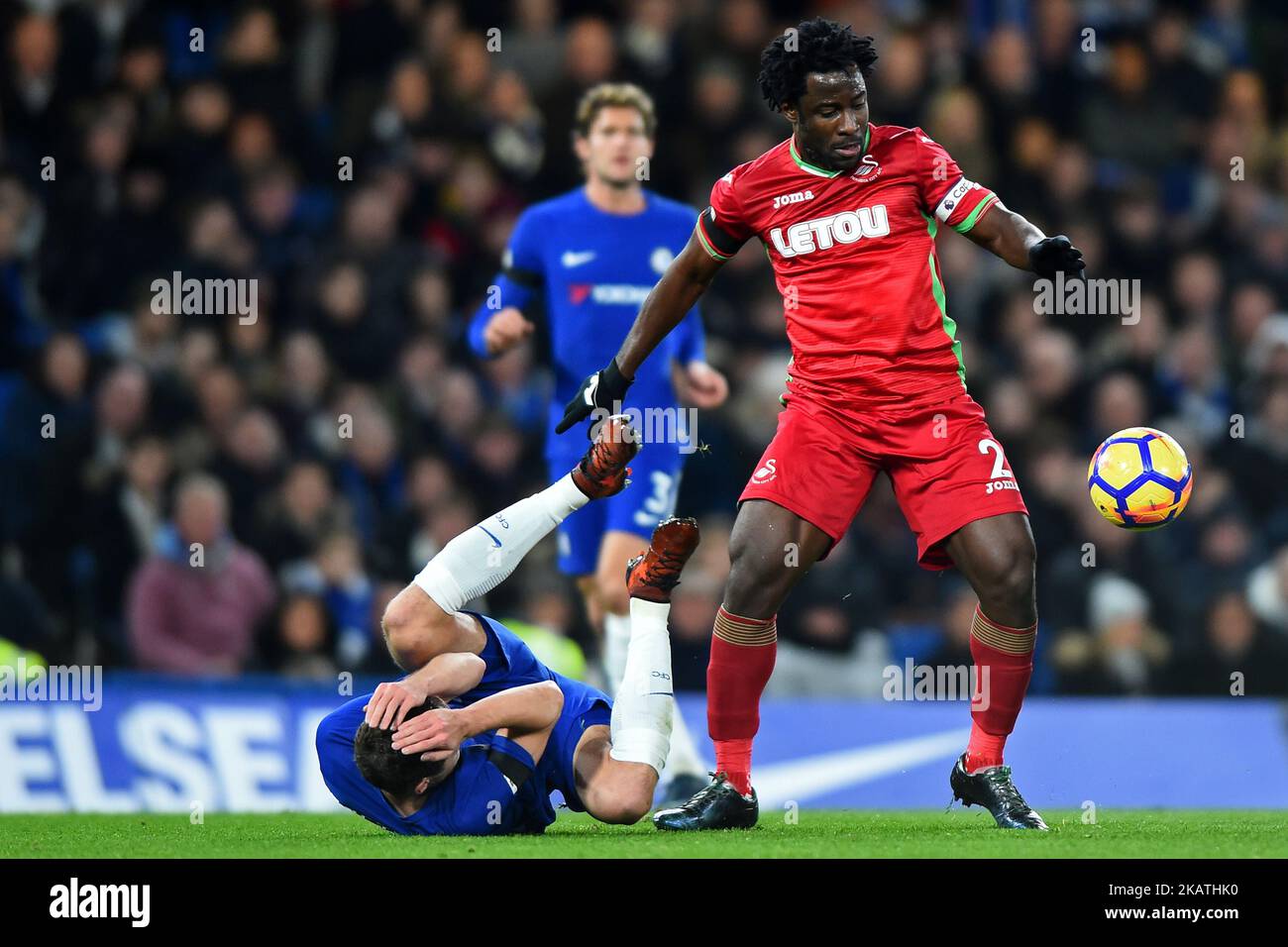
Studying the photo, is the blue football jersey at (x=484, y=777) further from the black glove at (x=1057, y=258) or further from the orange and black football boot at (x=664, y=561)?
the black glove at (x=1057, y=258)

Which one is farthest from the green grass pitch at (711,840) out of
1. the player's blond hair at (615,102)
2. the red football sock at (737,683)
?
the player's blond hair at (615,102)

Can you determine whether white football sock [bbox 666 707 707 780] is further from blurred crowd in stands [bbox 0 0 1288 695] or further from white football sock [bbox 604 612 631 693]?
blurred crowd in stands [bbox 0 0 1288 695]

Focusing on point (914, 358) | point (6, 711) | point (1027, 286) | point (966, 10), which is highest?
point (966, 10)

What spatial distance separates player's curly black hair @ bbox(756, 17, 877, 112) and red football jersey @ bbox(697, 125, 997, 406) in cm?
21

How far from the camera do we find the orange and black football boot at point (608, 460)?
5.69m

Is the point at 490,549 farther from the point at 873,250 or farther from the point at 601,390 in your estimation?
the point at 873,250

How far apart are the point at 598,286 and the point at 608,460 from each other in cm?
206

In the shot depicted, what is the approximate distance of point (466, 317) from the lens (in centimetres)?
1120

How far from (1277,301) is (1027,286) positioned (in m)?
1.60

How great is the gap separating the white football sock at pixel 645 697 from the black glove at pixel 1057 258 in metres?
1.56

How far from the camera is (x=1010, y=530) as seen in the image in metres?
5.64

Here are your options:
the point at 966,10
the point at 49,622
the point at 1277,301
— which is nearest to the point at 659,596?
the point at 49,622

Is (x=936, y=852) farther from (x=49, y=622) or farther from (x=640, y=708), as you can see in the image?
(x=49, y=622)

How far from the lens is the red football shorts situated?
5.71 meters
